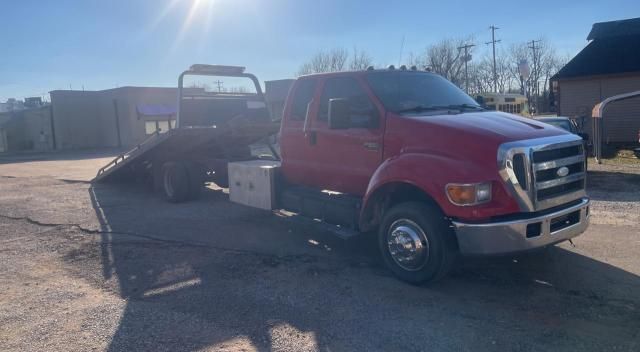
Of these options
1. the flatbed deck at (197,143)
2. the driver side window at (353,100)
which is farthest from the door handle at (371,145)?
the flatbed deck at (197,143)

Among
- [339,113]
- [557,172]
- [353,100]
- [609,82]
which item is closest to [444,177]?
[557,172]

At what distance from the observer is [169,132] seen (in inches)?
398

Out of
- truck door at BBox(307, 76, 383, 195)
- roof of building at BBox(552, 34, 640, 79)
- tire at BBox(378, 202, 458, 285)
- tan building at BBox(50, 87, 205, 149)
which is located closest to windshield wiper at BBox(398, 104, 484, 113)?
truck door at BBox(307, 76, 383, 195)

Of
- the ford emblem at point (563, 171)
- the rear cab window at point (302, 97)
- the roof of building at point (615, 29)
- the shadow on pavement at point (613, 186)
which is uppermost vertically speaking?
the roof of building at point (615, 29)

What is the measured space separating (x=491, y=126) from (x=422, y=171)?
0.84m

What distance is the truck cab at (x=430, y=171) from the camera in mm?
4723

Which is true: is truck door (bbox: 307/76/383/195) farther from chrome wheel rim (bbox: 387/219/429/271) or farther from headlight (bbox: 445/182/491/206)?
headlight (bbox: 445/182/491/206)

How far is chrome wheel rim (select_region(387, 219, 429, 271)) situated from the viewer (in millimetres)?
5188

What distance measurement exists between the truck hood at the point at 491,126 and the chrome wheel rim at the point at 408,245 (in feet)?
3.50

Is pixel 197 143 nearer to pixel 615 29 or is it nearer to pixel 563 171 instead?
pixel 563 171

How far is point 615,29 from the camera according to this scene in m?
25.2

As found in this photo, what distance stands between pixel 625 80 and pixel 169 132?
19969 millimetres

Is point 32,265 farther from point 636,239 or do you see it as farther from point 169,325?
point 636,239

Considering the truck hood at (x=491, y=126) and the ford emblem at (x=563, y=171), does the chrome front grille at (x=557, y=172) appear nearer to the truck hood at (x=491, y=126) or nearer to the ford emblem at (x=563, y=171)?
the ford emblem at (x=563, y=171)
